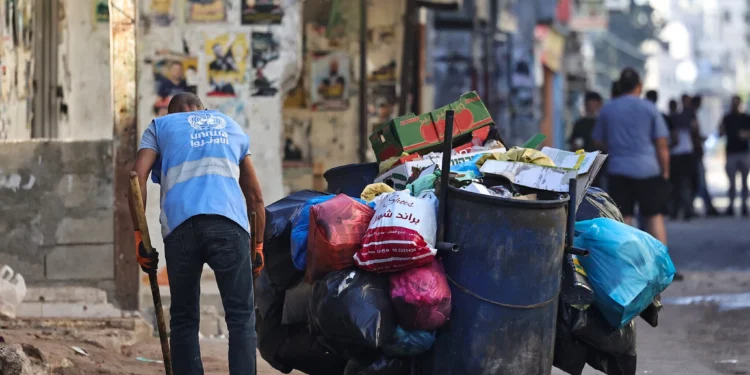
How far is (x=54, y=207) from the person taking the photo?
24.3 ft

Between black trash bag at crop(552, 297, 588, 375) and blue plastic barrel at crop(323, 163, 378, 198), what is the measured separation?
1.26m

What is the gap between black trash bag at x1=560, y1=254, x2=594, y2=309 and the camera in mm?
4785

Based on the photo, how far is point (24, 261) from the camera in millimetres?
7410

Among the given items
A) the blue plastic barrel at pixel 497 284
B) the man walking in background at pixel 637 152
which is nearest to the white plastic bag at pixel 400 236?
the blue plastic barrel at pixel 497 284

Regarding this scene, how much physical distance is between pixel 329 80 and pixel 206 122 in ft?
21.6

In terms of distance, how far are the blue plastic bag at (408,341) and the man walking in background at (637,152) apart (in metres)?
5.46

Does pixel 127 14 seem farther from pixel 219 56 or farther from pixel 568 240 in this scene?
pixel 568 240

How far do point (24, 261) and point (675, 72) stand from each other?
4538 inches

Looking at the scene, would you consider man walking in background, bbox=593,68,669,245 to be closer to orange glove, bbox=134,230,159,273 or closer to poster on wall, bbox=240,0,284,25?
poster on wall, bbox=240,0,284,25

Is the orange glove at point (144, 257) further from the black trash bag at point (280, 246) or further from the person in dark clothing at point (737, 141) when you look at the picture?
the person in dark clothing at point (737, 141)

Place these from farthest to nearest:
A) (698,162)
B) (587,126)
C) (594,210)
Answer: (698,162) → (587,126) → (594,210)

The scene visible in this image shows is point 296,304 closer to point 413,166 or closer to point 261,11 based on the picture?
point 413,166

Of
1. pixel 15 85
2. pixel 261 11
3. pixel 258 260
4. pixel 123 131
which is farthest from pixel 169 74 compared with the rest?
pixel 258 260

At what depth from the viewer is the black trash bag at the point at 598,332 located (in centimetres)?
485
